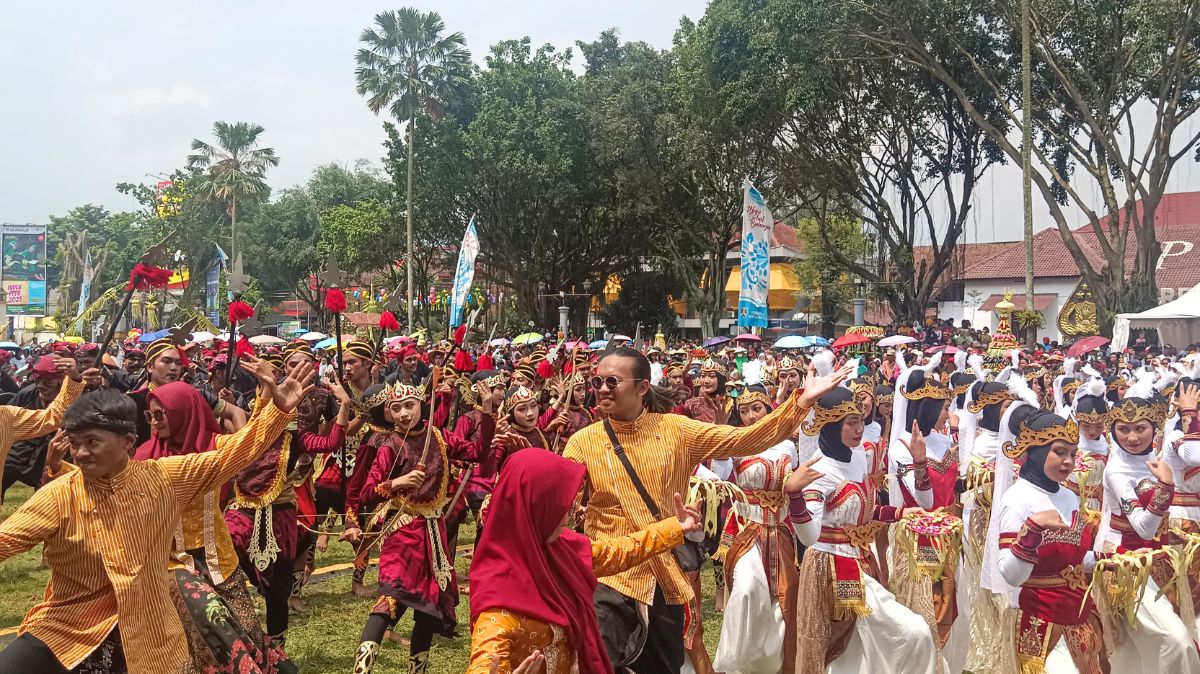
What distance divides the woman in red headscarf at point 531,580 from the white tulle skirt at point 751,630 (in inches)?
110

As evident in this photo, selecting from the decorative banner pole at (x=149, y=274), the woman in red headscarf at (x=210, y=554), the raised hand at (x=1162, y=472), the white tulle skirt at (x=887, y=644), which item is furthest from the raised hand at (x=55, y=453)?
the raised hand at (x=1162, y=472)

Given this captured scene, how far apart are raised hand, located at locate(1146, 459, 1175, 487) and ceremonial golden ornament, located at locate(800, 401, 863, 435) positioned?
5.94ft

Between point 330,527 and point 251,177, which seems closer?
point 330,527

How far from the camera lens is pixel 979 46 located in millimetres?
29734

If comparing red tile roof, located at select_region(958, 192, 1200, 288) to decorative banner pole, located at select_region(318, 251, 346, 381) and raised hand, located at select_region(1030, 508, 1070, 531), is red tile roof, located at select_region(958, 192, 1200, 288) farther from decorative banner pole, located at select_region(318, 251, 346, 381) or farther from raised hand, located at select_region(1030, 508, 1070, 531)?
raised hand, located at select_region(1030, 508, 1070, 531)

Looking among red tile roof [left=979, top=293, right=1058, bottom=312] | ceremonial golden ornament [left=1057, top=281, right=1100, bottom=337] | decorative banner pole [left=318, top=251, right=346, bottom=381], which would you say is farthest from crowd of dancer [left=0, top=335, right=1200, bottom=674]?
red tile roof [left=979, top=293, right=1058, bottom=312]

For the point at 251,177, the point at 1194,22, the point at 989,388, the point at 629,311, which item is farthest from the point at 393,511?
the point at 251,177

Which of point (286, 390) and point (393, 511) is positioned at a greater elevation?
point (286, 390)

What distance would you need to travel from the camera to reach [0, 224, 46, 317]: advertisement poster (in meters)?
89.9

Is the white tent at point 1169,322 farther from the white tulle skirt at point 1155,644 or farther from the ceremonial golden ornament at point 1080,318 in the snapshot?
the white tulle skirt at point 1155,644

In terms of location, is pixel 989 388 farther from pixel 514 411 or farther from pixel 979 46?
pixel 979 46

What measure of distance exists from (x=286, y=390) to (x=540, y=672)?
165 centimetres

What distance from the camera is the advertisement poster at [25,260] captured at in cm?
8988

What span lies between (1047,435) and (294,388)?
4.05m
